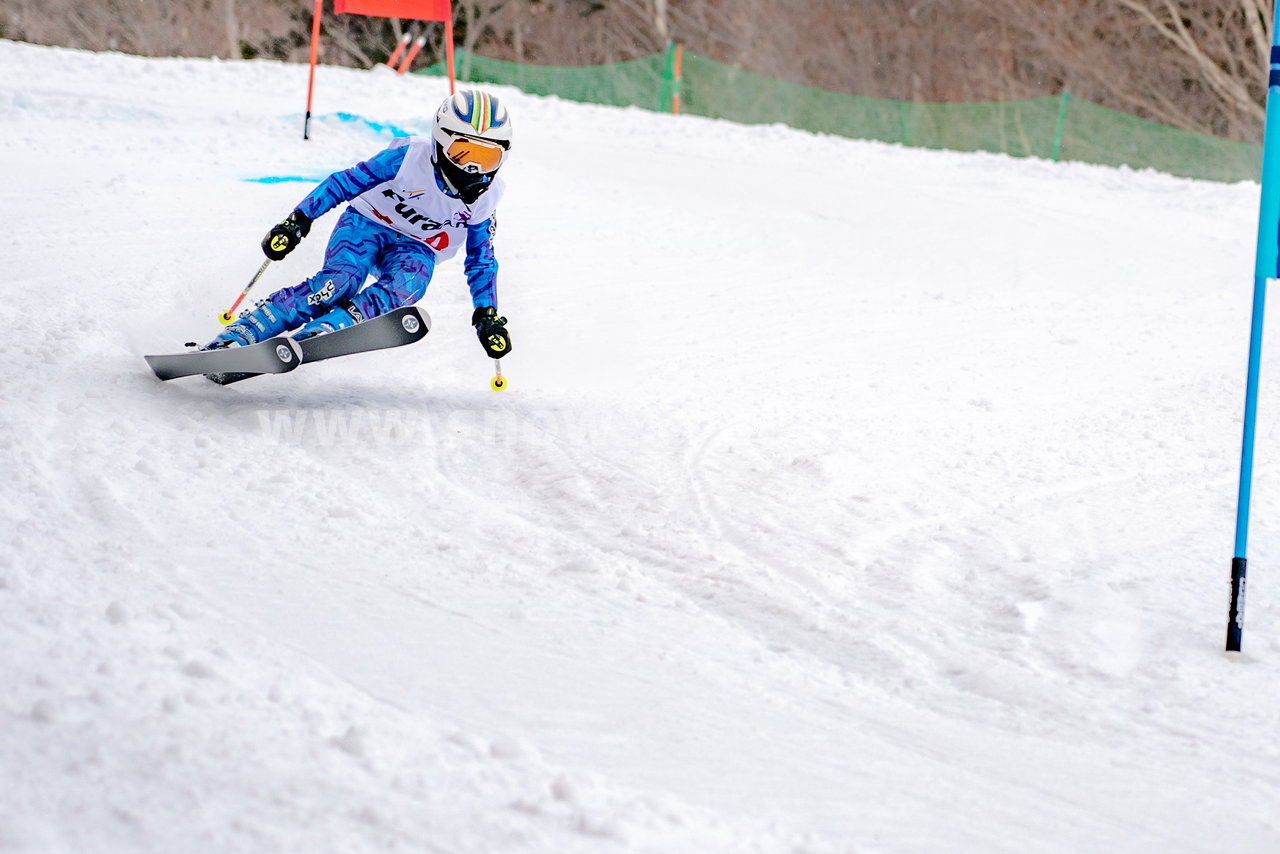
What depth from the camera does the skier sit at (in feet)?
17.1

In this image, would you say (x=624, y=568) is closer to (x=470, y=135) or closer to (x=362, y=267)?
(x=470, y=135)

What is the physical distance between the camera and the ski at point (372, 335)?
5098 mm

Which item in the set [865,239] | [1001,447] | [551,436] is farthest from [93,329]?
[865,239]

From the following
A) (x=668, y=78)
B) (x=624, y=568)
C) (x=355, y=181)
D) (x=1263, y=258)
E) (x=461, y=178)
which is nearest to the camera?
(x=1263, y=258)

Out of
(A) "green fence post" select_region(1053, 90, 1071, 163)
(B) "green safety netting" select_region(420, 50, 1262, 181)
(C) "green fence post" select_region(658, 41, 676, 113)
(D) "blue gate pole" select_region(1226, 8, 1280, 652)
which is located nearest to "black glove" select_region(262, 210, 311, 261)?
(D) "blue gate pole" select_region(1226, 8, 1280, 652)

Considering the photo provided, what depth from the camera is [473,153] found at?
17.0 feet

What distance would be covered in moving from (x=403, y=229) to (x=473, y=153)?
59 centimetres

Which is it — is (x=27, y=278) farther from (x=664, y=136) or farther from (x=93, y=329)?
(x=664, y=136)

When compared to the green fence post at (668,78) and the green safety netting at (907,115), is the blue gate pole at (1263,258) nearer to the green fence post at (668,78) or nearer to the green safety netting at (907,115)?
the green safety netting at (907,115)

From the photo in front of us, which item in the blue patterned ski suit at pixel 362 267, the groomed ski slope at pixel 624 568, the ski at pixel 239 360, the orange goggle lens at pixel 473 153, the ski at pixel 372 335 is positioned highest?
the orange goggle lens at pixel 473 153

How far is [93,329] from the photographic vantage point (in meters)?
5.93
